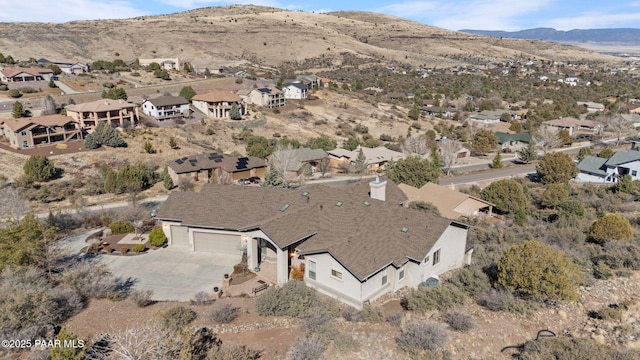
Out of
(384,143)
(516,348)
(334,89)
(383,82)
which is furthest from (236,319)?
(383,82)

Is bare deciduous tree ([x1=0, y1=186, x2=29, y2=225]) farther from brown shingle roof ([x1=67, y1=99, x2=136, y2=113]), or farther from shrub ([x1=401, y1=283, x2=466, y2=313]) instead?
shrub ([x1=401, y1=283, x2=466, y2=313])

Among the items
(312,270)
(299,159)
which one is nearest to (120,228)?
(312,270)

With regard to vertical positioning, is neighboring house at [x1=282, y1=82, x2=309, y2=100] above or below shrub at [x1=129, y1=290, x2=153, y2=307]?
above

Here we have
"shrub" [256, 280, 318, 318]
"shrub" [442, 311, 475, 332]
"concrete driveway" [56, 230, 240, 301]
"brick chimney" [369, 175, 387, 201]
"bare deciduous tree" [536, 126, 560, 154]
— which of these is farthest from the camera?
"bare deciduous tree" [536, 126, 560, 154]

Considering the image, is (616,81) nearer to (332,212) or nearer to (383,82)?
(383,82)

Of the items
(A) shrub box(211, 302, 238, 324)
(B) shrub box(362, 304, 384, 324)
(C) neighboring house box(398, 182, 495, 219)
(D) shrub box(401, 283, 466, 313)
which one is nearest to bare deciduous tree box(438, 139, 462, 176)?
(C) neighboring house box(398, 182, 495, 219)

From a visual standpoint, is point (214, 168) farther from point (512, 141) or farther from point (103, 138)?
point (512, 141)

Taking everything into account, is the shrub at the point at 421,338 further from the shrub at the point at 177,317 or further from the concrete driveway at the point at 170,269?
the concrete driveway at the point at 170,269
